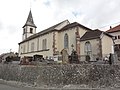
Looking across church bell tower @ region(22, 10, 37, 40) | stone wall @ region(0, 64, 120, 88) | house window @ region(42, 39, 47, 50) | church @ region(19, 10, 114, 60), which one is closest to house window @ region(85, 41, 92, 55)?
church @ region(19, 10, 114, 60)

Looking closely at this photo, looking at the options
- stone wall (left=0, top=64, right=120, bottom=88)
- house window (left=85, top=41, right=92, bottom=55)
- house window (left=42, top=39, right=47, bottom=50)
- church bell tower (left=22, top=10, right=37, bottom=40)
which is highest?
church bell tower (left=22, top=10, right=37, bottom=40)

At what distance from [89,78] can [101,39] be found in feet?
59.0

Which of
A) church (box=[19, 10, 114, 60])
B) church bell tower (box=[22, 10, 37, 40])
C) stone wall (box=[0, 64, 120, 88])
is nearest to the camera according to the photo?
stone wall (box=[0, 64, 120, 88])

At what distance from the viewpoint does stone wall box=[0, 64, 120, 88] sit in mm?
17325

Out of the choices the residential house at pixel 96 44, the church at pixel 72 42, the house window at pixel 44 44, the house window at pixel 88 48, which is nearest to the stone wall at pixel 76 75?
the church at pixel 72 42

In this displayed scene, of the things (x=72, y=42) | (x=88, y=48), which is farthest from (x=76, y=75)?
(x=72, y=42)

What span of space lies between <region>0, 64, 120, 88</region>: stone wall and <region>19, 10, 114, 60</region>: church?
12641mm

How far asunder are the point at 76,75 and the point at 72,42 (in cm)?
2221

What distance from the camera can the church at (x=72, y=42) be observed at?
34.8 m

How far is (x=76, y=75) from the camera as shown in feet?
60.1

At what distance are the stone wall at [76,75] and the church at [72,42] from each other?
1264cm

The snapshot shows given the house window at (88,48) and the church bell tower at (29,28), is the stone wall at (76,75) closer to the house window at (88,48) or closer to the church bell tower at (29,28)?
the house window at (88,48)

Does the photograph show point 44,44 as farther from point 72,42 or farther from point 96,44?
point 96,44

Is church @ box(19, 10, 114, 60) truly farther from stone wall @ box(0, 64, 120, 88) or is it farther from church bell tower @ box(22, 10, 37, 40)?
stone wall @ box(0, 64, 120, 88)
